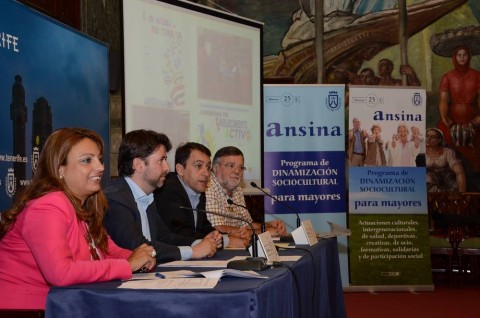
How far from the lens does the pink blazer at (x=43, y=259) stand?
2418mm

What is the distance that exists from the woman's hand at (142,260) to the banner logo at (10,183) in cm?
109

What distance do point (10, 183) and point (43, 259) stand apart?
4.75ft

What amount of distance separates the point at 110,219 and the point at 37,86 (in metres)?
1.09

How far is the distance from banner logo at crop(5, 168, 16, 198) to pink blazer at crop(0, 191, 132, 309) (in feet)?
3.87

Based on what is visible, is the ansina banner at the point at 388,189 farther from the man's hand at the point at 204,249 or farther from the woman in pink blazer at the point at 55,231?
the woman in pink blazer at the point at 55,231

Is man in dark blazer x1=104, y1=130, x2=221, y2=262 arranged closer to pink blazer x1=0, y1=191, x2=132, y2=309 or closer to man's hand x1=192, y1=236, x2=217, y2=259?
man's hand x1=192, y1=236, x2=217, y2=259

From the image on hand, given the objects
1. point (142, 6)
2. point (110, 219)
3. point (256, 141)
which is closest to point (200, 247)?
point (110, 219)

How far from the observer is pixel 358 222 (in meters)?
8.16

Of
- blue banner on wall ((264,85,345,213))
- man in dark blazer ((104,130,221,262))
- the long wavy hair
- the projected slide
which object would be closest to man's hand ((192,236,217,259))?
man in dark blazer ((104,130,221,262))

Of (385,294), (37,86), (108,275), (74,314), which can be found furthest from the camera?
(385,294)

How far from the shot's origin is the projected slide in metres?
5.49

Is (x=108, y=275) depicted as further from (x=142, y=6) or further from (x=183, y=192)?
(x=142, y=6)

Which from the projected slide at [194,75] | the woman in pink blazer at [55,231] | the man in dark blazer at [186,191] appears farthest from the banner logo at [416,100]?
the woman in pink blazer at [55,231]

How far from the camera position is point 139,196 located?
360cm
